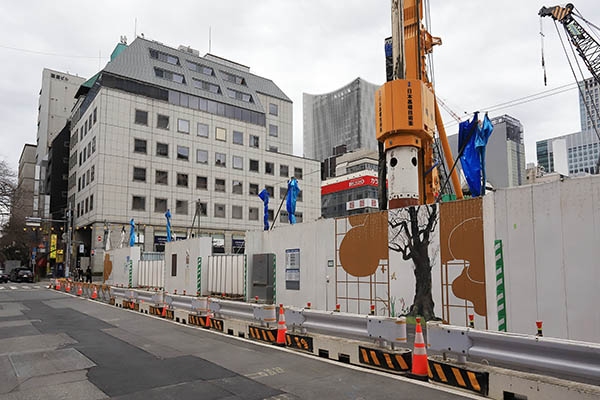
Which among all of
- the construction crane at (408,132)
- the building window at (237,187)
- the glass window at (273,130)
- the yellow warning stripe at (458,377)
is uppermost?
the glass window at (273,130)

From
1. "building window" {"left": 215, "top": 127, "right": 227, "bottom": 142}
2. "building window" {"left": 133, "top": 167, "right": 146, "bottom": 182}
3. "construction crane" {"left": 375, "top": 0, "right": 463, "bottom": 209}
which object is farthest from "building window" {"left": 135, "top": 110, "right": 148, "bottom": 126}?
"construction crane" {"left": 375, "top": 0, "right": 463, "bottom": 209}

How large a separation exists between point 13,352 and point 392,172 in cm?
1237

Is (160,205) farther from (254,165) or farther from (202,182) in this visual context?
(254,165)

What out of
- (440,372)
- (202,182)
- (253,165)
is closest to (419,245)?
(440,372)

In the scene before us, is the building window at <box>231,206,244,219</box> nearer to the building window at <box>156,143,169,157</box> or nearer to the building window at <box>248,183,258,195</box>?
the building window at <box>248,183,258,195</box>

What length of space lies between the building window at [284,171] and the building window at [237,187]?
678 cm

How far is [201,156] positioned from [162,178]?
18.6ft

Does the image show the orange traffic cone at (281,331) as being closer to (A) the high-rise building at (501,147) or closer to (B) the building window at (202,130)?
(B) the building window at (202,130)

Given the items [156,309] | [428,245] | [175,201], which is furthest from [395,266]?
[175,201]

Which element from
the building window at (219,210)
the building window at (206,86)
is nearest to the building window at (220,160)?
the building window at (219,210)

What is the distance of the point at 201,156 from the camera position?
2168 inches

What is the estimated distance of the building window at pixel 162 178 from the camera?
169ft

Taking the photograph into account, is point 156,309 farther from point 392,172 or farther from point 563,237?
point 563,237

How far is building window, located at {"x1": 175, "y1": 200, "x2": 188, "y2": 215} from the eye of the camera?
5262cm
